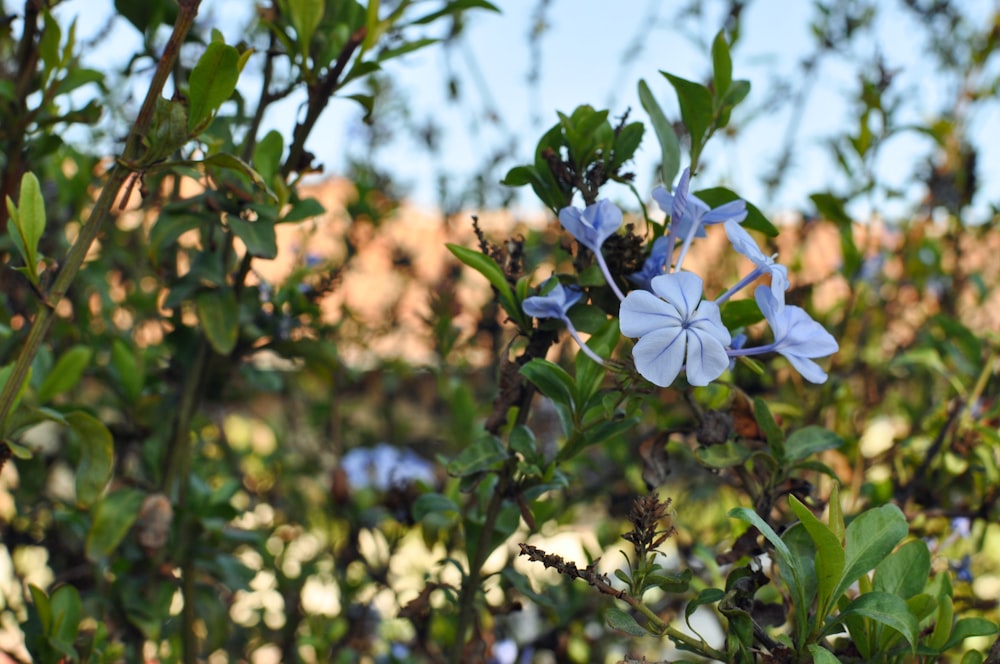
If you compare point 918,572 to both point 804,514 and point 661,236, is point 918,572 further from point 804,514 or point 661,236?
point 661,236

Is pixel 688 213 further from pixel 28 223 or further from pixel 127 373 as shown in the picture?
pixel 127 373

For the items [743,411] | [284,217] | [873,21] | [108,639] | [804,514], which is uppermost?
[873,21]

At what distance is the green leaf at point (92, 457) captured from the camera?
1.19m

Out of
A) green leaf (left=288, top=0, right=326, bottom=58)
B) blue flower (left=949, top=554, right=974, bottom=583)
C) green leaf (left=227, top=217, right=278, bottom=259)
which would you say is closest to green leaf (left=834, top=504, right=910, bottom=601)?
blue flower (left=949, top=554, right=974, bottom=583)

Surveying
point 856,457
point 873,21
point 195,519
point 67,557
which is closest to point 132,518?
point 195,519

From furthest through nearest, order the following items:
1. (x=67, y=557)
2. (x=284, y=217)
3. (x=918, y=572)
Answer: (x=67, y=557) → (x=284, y=217) → (x=918, y=572)

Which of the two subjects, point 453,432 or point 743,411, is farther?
point 453,432

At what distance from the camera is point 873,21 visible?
109 inches

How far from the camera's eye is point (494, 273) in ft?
3.48

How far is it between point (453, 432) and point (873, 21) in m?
1.86

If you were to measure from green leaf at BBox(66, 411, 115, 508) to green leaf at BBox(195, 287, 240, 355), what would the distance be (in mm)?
207

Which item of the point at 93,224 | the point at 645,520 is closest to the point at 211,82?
the point at 93,224

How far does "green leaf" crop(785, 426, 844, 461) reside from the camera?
3.82ft

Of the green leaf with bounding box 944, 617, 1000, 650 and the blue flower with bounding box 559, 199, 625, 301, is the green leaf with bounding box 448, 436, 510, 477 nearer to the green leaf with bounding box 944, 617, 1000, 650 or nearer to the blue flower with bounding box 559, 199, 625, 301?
the blue flower with bounding box 559, 199, 625, 301
